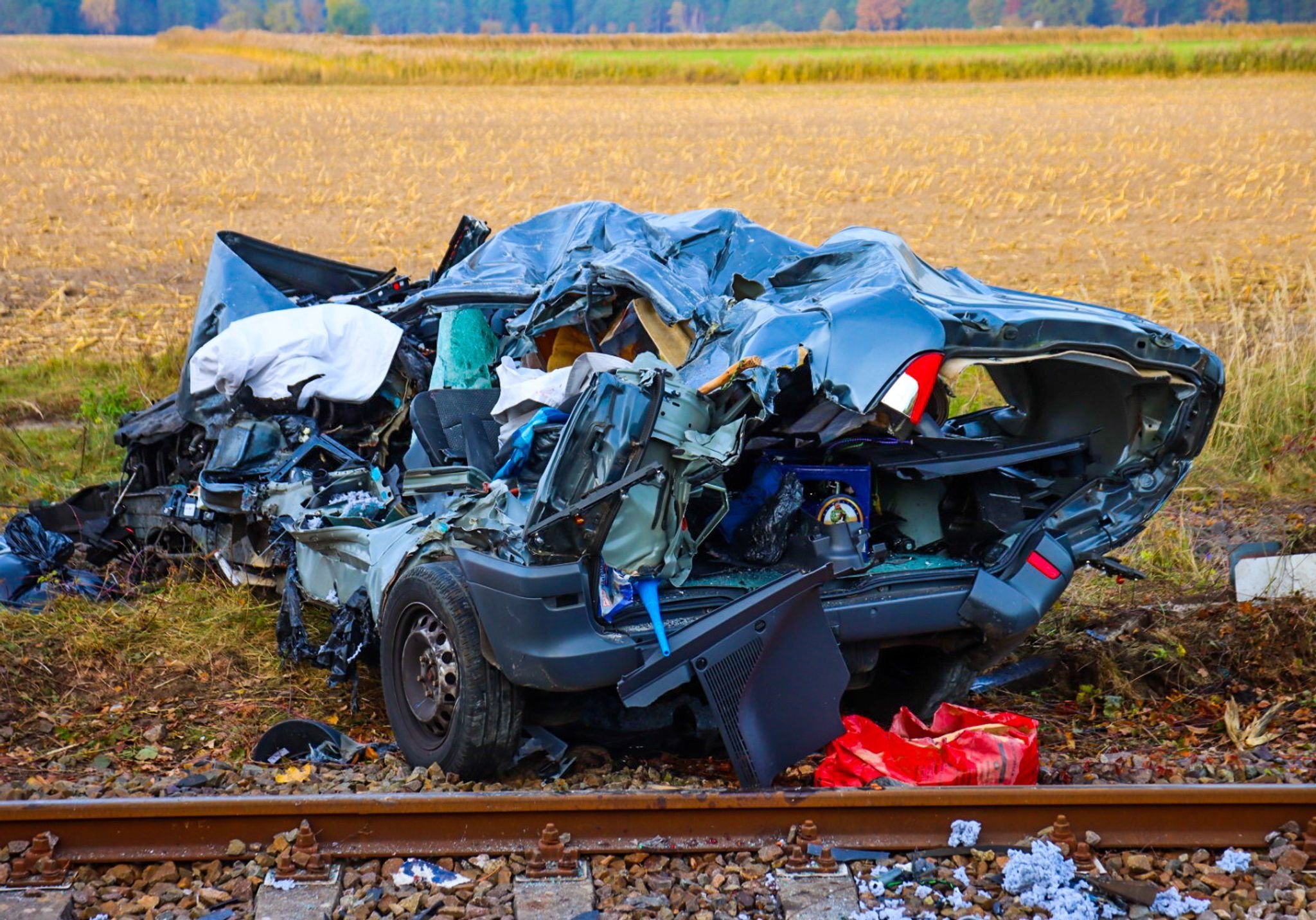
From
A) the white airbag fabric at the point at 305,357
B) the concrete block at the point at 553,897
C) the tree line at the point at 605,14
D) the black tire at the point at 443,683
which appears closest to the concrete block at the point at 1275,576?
the black tire at the point at 443,683

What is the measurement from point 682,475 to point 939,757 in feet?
4.31

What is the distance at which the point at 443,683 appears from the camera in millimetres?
4496

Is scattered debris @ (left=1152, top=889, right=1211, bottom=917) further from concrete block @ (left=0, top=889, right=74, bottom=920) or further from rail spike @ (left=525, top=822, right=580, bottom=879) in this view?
concrete block @ (left=0, top=889, right=74, bottom=920)

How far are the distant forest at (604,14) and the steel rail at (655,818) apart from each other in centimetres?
9857

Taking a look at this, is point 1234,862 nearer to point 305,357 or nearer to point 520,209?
point 305,357

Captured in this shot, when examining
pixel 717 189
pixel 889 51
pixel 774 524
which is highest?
pixel 889 51

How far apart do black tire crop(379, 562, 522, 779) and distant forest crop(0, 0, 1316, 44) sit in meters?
98.9

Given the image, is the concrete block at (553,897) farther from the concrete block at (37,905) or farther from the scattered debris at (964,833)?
the concrete block at (37,905)

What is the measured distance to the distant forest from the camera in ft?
381

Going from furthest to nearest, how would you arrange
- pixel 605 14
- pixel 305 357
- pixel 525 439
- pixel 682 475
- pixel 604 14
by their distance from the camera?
pixel 604 14 < pixel 605 14 < pixel 305 357 < pixel 525 439 < pixel 682 475

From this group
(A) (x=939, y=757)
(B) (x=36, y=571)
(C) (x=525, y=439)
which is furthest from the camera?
(B) (x=36, y=571)

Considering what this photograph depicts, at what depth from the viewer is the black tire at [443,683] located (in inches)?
172

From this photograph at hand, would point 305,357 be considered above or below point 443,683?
above

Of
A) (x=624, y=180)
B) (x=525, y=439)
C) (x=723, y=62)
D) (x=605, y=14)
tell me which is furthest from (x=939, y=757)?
(x=605, y=14)
